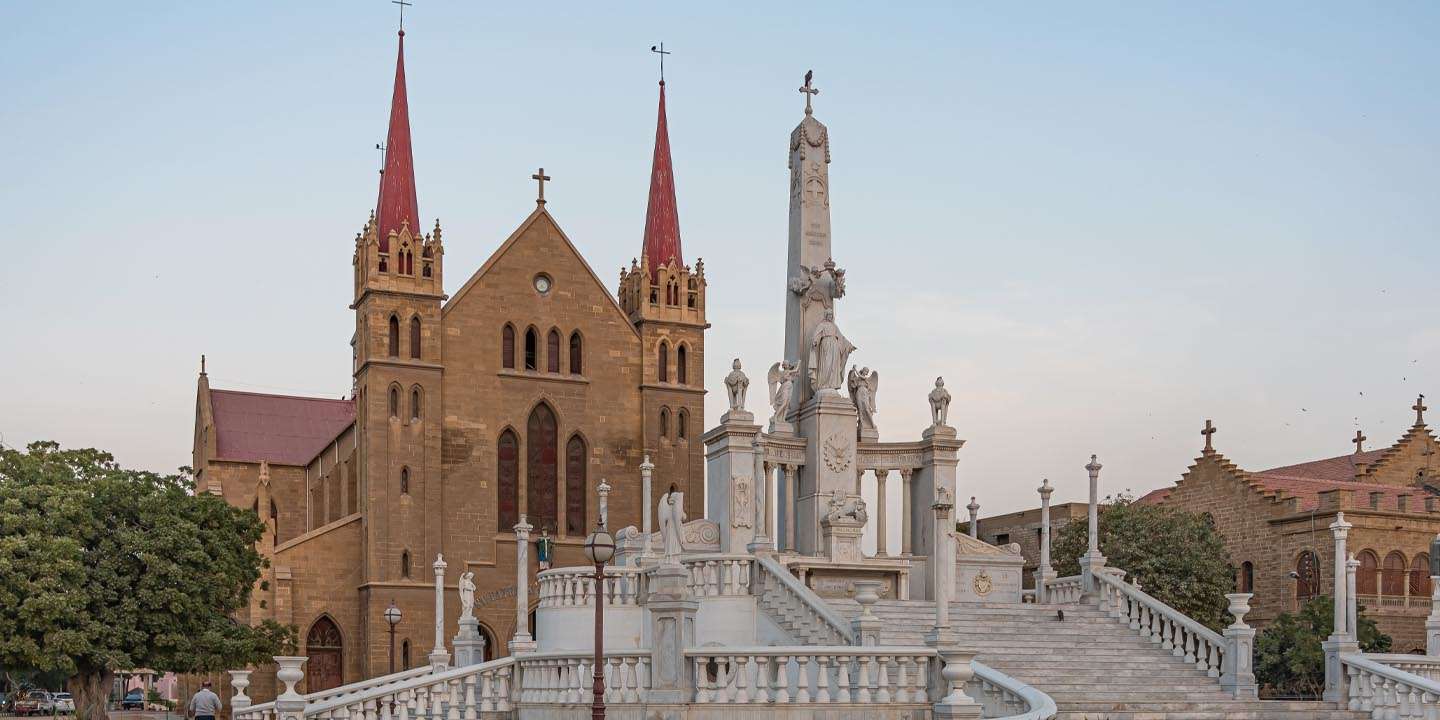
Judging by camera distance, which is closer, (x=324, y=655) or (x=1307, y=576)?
(x=324, y=655)

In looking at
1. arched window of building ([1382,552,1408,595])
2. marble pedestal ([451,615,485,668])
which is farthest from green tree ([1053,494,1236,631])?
marble pedestal ([451,615,485,668])

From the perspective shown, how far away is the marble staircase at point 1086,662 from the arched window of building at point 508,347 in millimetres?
22819

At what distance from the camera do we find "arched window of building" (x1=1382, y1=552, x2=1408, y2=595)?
167 ft

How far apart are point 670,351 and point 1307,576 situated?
2056cm

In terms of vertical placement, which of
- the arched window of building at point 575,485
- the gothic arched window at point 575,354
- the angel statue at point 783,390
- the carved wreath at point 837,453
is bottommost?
the arched window of building at point 575,485

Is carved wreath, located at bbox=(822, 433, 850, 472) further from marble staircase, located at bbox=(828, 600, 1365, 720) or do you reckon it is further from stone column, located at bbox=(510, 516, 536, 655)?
stone column, located at bbox=(510, 516, 536, 655)

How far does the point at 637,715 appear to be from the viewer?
67.1 feet

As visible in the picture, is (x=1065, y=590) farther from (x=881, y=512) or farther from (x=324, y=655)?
(x=324, y=655)

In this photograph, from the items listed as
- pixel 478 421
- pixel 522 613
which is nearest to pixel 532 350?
pixel 478 421

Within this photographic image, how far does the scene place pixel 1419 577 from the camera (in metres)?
51.9

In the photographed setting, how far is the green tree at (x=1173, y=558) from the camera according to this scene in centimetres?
4856

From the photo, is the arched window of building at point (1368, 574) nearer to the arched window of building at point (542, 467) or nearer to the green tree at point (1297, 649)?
the green tree at point (1297, 649)

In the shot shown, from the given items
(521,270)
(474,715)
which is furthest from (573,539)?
(474,715)

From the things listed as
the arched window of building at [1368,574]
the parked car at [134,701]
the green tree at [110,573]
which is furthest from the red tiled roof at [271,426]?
the arched window of building at [1368,574]
